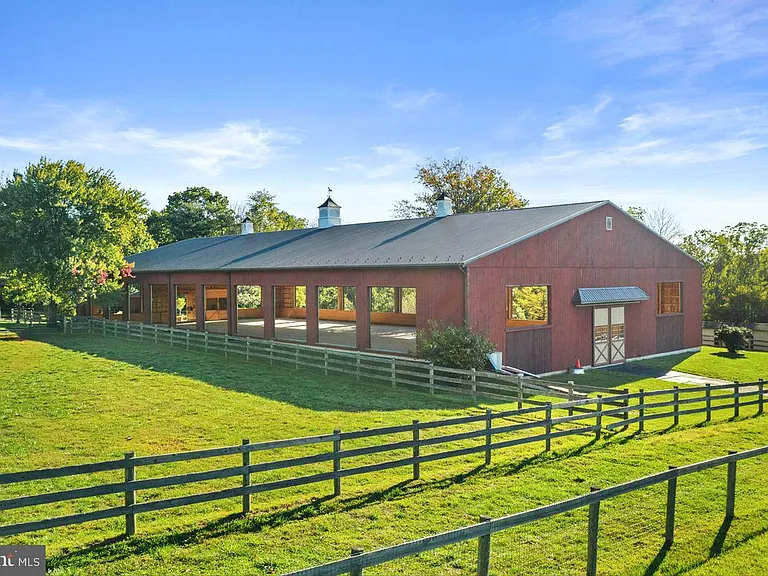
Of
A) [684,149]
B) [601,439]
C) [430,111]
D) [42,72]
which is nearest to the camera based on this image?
[601,439]

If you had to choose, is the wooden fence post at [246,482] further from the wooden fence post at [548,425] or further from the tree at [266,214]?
the tree at [266,214]

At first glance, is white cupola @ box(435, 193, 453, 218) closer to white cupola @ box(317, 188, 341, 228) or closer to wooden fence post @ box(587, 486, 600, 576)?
white cupola @ box(317, 188, 341, 228)

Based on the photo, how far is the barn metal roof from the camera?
19.3 meters

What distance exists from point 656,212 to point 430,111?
143ft

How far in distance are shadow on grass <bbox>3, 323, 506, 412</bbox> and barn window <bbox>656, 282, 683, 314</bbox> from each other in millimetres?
14784

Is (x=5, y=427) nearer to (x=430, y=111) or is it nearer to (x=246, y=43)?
(x=246, y=43)

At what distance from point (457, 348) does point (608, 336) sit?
26.1ft

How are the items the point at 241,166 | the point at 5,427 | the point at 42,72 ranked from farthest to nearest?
1. the point at 241,166
2. the point at 42,72
3. the point at 5,427

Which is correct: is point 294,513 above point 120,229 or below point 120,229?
below

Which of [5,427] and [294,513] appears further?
[5,427]

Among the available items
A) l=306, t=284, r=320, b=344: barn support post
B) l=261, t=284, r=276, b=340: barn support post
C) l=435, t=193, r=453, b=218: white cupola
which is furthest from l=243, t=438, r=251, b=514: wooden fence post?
l=435, t=193, r=453, b=218: white cupola

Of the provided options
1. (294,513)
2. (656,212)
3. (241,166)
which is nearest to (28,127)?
(294,513)

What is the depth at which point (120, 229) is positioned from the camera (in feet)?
106

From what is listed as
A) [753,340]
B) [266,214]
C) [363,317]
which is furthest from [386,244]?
[266,214]
